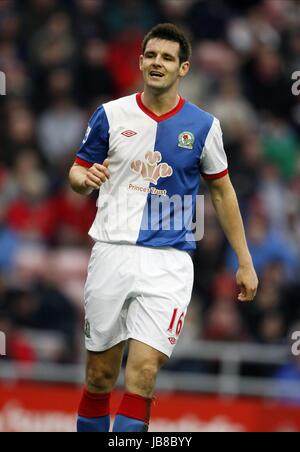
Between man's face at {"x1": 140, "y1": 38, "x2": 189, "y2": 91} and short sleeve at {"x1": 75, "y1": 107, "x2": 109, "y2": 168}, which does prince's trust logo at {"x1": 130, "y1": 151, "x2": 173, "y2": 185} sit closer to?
short sleeve at {"x1": 75, "y1": 107, "x2": 109, "y2": 168}

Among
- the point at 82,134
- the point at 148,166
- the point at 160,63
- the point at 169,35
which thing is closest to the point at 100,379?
the point at 148,166

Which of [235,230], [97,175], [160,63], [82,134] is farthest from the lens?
[82,134]

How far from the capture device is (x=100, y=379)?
835cm

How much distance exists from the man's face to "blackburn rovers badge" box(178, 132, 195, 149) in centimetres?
31

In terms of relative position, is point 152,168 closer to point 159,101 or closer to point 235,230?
point 159,101

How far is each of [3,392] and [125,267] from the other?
4.53 metres

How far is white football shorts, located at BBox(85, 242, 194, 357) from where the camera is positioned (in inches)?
321

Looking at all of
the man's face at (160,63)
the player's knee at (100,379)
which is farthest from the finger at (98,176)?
the player's knee at (100,379)

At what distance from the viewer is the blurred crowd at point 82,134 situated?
44.2 ft

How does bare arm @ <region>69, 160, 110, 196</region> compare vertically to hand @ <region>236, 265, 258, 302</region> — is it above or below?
above

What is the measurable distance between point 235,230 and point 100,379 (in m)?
1.26

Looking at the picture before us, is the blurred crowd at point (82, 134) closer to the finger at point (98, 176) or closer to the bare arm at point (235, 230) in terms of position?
the bare arm at point (235, 230)

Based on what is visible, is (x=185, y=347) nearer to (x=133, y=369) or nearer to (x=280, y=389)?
(x=280, y=389)

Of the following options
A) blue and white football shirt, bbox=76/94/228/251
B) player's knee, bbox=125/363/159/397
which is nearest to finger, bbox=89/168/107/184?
blue and white football shirt, bbox=76/94/228/251
